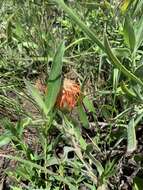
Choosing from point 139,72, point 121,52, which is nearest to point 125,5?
point 121,52

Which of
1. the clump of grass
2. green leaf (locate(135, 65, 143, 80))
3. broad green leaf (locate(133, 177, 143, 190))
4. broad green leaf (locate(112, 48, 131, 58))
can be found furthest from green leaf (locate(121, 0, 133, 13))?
broad green leaf (locate(133, 177, 143, 190))

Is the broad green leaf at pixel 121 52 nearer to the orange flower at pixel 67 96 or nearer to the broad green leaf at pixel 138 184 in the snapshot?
the orange flower at pixel 67 96

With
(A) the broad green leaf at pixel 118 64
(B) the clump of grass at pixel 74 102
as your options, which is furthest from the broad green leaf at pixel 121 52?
(A) the broad green leaf at pixel 118 64

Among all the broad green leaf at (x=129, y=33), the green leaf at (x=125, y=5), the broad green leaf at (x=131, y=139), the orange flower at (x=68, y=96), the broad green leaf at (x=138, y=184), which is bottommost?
the broad green leaf at (x=138, y=184)

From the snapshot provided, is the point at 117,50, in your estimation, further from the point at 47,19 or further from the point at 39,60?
the point at 47,19

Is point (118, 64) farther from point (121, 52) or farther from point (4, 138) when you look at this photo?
point (4, 138)

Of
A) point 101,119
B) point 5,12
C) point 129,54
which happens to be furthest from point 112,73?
point 5,12

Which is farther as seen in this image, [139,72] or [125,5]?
[125,5]

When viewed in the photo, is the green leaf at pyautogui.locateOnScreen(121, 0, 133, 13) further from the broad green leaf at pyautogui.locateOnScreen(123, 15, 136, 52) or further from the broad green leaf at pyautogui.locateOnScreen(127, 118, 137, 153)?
the broad green leaf at pyautogui.locateOnScreen(127, 118, 137, 153)

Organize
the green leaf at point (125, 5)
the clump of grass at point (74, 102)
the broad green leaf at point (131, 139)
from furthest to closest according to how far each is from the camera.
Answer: the green leaf at point (125, 5) → the clump of grass at point (74, 102) → the broad green leaf at point (131, 139)
